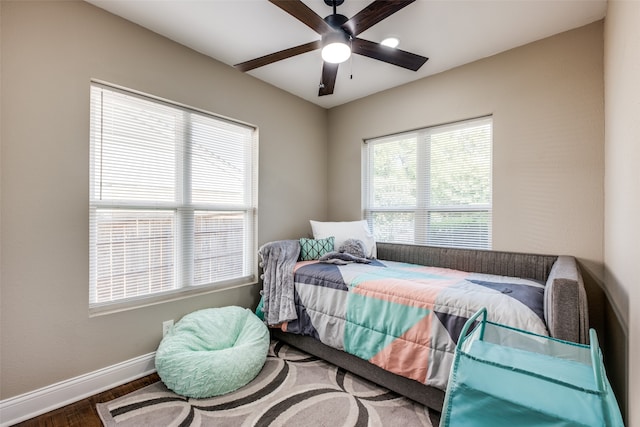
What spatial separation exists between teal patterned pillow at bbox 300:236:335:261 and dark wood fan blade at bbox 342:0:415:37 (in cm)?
183

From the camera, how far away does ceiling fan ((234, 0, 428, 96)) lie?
145 cm

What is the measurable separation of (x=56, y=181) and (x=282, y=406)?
198 centimetres

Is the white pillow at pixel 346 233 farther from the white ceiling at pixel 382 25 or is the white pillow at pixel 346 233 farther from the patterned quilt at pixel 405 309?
the white ceiling at pixel 382 25

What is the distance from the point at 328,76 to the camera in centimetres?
211

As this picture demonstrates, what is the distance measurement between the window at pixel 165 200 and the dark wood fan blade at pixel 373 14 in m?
1.53

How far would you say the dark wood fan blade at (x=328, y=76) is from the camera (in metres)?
1.98

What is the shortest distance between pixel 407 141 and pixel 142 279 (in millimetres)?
2856

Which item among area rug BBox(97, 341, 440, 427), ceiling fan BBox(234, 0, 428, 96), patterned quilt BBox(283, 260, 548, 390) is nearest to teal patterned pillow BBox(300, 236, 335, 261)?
patterned quilt BBox(283, 260, 548, 390)

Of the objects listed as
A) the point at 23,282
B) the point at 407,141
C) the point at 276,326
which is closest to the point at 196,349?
the point at 276,326

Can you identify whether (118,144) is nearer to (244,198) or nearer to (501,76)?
(244,198)

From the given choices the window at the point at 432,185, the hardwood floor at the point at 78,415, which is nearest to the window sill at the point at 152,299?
the hardwood floor at the point at 78,415

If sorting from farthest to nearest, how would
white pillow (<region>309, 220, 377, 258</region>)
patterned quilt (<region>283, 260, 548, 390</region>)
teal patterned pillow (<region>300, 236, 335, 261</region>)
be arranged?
white pillow (<region>309, 220, 377, 258</region>) < teal patterned pillow (<region>300, 236, 335, 261</region>) < patterned quilt (<region>283, 260, 548, 390</region>)

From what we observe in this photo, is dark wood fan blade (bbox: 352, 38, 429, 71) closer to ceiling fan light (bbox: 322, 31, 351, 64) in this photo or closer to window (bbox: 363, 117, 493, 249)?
ceiling fan light (bbox: 322, 31, 351, 64)

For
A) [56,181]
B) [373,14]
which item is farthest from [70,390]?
[373,14]
